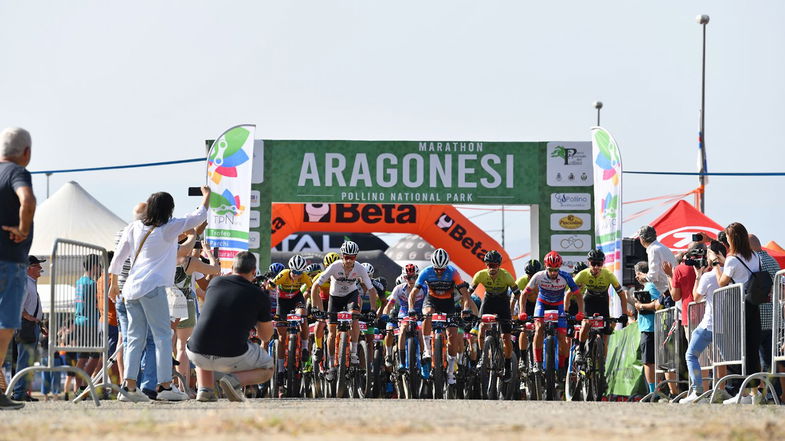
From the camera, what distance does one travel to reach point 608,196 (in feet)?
73.1

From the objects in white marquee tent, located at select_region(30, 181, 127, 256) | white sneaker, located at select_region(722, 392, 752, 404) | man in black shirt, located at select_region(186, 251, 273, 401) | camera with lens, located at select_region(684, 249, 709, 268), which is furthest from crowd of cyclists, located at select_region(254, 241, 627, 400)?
white marquee tent, located at select_region(30, 181, 127, 256)

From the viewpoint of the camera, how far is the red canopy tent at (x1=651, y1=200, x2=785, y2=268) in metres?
23.9

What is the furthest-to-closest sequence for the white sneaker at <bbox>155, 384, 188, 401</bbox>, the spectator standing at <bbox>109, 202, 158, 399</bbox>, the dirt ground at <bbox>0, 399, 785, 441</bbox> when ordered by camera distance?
the spectator standing at <bbox>109, 202, 158, 399</bbox> → the white sneaker at <bbox>155, 384, 188, 401</bbox> → the dirt ground at <bbox>0, 399, 785, 441</bbox>

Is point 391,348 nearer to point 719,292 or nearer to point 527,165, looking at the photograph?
point 719,292

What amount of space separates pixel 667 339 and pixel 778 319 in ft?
10.8

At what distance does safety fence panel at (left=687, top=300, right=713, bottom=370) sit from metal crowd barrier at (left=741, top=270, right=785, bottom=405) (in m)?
1.47

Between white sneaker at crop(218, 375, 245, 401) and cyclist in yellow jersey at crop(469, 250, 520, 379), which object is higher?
cyclist in yellow jersey at crop(469, 250, 520, 379)

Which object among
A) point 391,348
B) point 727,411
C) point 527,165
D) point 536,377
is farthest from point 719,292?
point 527,165

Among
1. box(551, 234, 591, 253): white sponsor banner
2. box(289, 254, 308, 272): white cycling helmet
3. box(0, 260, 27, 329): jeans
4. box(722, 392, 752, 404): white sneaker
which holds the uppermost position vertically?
box(551, 234, 591, 253): white sponsor banner

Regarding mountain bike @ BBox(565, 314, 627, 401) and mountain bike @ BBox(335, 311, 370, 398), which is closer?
mountain bike @ BBox(565, 314, 627, 401)

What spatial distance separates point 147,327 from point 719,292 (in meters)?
5.29

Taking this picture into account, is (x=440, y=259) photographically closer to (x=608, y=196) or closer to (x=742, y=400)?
(x=742, y=400)

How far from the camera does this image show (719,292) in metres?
12.8

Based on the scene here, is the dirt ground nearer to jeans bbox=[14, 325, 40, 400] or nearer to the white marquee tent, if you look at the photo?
jeans bbox=[14, 325, 40, 400]
